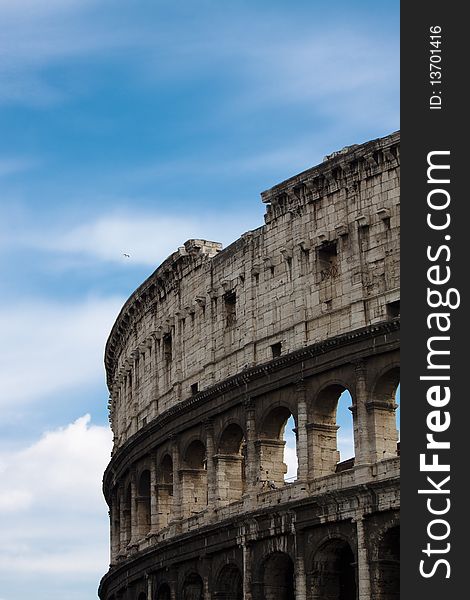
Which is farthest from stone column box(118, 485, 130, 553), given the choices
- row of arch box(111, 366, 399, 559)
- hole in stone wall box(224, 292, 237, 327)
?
hole in stone wall box(224, 292, 237, 327)

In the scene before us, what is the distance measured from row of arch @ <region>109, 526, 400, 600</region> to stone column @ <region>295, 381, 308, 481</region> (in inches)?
94.8

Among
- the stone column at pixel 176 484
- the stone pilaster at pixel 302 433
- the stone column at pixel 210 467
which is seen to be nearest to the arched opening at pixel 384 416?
the stone pilaster at pixel 302 433

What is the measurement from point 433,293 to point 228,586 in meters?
21.7

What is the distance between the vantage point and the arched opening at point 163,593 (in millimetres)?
54222

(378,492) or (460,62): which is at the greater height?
(460,62)

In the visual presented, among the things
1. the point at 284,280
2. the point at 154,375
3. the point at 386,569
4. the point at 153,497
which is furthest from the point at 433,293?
the point at 154,375

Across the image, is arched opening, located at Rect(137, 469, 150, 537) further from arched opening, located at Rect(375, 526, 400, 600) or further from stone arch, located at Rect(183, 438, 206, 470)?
arched opening, located at Rect(375, 526, 400, 600)

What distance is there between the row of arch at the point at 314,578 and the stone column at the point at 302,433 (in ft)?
7.90

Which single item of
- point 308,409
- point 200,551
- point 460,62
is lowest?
point 200,551

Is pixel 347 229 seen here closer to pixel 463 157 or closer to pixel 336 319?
pixel 336 319

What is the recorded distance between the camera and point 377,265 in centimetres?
4469

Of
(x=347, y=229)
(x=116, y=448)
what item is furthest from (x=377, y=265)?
(x=116, y=448)

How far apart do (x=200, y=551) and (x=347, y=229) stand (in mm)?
12366

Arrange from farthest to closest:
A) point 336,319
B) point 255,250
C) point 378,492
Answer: point 255,250 → point 336,319 → point 378,492
